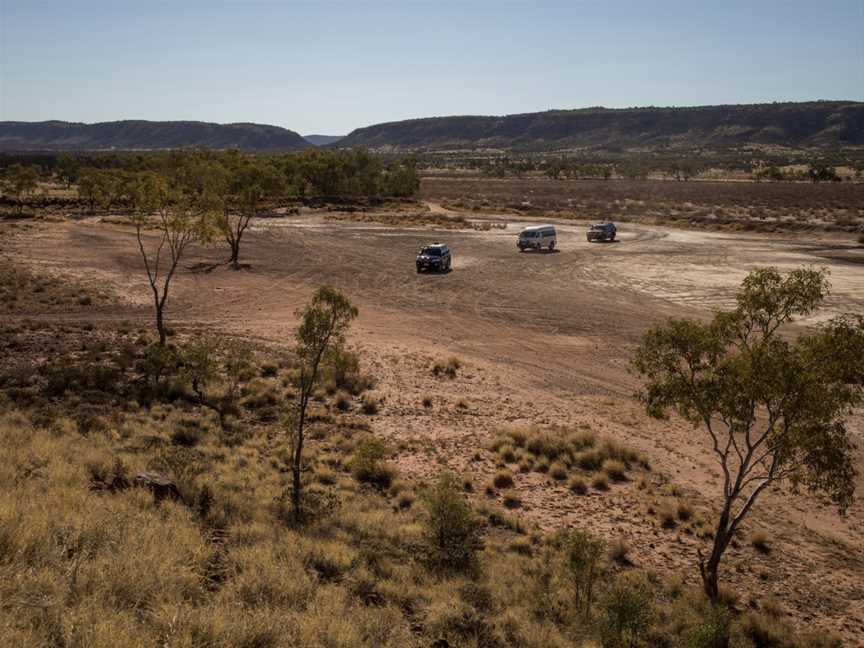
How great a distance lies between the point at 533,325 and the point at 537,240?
24.0m

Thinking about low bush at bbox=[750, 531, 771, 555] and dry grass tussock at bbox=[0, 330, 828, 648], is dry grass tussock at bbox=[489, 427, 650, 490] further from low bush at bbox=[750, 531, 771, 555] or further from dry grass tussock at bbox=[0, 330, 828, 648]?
low bush at bbox=[750, 531, 771, 555]

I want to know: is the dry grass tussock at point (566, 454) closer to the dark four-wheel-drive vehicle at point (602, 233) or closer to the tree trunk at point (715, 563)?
the tree trunk at point (715, 563)

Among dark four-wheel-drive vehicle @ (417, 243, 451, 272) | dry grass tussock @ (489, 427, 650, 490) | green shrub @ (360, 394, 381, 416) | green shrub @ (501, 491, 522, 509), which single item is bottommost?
green shrub @ (501, 491, 522, 509)

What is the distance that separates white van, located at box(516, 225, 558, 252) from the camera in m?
55.9

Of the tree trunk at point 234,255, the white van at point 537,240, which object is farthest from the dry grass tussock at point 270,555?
the white van at point 537,240

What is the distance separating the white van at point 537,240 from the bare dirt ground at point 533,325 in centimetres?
111

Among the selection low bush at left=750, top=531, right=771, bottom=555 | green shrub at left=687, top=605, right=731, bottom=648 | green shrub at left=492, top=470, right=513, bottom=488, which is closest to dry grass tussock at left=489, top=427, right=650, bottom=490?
green shrub at left=492, top=470, right=513, bottom=488

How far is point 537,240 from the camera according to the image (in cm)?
5597

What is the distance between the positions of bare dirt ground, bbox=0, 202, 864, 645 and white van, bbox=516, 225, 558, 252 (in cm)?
111

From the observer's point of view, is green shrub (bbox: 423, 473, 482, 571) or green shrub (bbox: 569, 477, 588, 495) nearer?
green shrub (bbox: 423, 473, 482, 571)

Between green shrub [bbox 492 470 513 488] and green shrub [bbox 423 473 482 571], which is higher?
green shrub [bbox 423 473 482 571]

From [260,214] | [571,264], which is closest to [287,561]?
[571,264]

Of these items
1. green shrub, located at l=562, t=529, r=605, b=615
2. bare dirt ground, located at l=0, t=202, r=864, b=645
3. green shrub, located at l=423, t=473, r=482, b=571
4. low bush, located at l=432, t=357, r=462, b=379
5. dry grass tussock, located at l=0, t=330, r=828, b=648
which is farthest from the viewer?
low bush, located at l=432, t=357, r=462, b=379

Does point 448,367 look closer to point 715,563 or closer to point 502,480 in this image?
point 502,480
